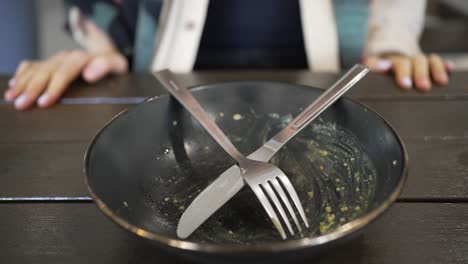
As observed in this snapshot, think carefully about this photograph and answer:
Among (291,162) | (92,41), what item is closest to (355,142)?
(291,162)

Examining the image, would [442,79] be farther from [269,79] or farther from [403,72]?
[269,79]

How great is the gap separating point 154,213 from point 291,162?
165mm

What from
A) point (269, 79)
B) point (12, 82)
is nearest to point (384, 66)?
point (269, 79)

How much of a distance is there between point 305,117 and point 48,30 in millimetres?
1543

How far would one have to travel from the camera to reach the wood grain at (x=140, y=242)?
15.2 inches

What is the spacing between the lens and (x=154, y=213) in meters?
0.42

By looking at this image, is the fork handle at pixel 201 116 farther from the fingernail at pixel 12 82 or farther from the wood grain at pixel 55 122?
the fingernail at pixel 12 82

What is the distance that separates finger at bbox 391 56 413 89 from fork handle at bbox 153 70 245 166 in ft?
1.17

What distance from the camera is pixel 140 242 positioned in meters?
0.37

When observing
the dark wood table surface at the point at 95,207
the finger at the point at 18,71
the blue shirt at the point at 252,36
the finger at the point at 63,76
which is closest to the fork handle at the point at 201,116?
the dark wood table surface at the point at 95,207

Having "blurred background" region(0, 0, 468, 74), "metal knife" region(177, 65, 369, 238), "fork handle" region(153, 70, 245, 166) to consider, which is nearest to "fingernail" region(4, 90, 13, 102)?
"fork handle" region(153, 70, 245, 166)

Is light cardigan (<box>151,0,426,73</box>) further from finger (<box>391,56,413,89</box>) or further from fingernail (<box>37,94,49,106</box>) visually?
fingernail (<box>37,94,49,106</box>)

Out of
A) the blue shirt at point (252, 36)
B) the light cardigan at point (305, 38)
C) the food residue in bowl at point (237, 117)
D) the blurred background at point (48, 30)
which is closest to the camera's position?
the food residue in bowl at point (237, 117)

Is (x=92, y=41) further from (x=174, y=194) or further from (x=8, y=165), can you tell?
(x=174, y=194)
